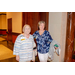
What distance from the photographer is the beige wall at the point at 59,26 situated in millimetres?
2527

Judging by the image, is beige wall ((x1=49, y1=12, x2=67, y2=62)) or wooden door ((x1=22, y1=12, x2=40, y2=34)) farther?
wooden door ((x1=22, y1=12, x2=40, y2=34))

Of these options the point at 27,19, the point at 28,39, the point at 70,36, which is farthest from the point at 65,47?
the point at 27,19

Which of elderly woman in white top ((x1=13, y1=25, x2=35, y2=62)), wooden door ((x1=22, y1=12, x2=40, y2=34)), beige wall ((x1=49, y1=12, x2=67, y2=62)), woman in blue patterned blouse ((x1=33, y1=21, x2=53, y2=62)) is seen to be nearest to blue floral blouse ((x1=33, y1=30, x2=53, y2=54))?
woman in blue patterned blouse ((x1=33, y1=21, x2=53, y2=62))

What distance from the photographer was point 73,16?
2520mm

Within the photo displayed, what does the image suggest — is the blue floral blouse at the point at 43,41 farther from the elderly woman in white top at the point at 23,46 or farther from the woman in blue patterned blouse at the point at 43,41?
the elderly woman in white top at the point at 23,46

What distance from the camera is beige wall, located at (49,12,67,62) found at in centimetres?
253

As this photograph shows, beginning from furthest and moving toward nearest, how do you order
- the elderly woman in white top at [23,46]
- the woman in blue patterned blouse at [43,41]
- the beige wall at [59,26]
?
the beige wall at [59,26]
the woman in blue patterned blouse at [43,41]
the elderly woman in white top at [23,46]

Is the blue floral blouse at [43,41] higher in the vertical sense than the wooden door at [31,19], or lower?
lower

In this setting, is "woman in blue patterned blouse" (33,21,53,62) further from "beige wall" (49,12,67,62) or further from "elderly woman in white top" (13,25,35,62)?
"beige wall" (49,12,67,62)

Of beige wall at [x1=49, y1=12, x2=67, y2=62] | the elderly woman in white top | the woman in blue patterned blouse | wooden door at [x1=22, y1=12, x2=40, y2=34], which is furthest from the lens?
wooden door at [x1=22, y1=12, x2=40, y2=34]

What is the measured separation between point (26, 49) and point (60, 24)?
4.73 ft

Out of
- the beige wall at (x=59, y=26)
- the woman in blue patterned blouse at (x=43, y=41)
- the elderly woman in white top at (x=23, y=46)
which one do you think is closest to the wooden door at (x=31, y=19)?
the beige wall at (x=59, y=26)

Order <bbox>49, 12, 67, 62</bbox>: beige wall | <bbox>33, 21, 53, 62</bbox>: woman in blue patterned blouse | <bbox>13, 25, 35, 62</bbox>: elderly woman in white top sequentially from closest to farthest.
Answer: <bbox>13, 25, 35, 62</bbox>: elderly woman in white top
<bbox>33, 21, 53, 62</bbox>: woman in blue patterned blouse
<bbox>49, 12, 67, 62</bbox>: beige wall

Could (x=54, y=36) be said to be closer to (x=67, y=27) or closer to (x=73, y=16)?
(x=67, y=27)
